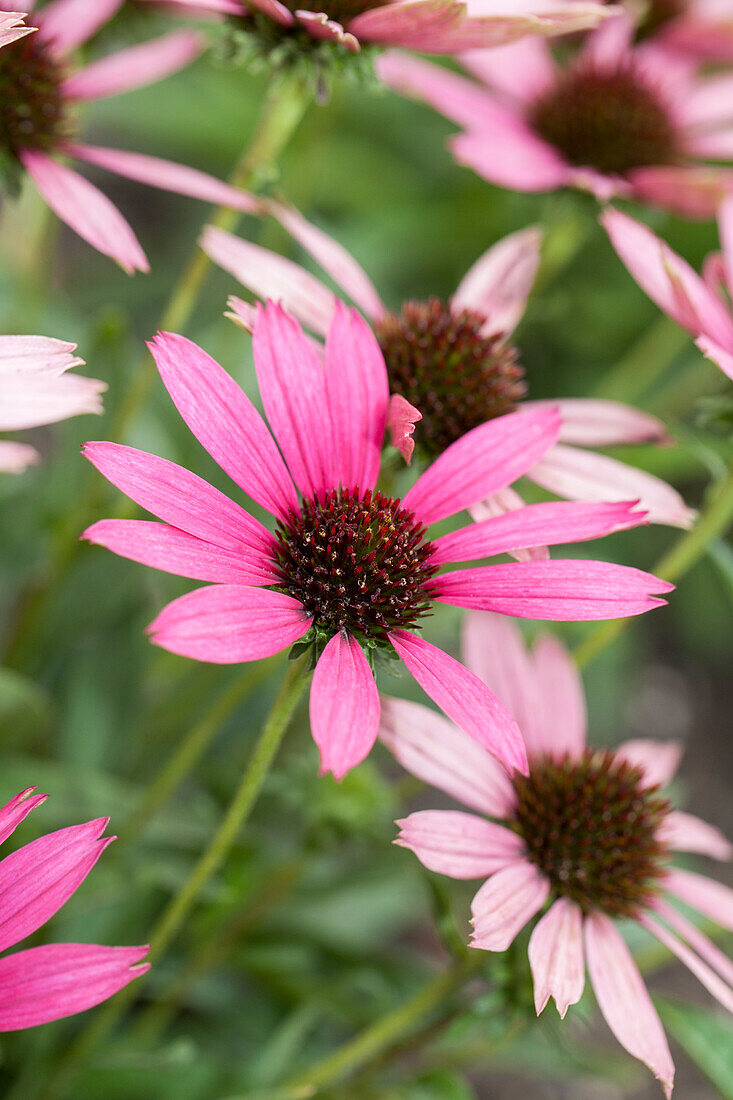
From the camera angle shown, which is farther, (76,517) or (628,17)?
(628,17)

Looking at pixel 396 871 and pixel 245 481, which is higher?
pixel 245 481

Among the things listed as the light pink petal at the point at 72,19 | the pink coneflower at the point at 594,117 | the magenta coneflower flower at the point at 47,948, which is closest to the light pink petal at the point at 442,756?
the magenta coneflower flower at the point at 47,948

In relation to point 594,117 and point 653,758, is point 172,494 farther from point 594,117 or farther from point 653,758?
point 594,117

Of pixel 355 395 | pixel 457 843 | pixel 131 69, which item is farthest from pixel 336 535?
pixel 131 69

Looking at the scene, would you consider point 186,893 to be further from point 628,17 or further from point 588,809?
point 628,17

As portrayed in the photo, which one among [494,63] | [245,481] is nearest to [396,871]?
[245,481]

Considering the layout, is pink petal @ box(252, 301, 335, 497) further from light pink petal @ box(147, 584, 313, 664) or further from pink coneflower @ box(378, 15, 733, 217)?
pink coneflower @ box(378, 15, 733, 217)
